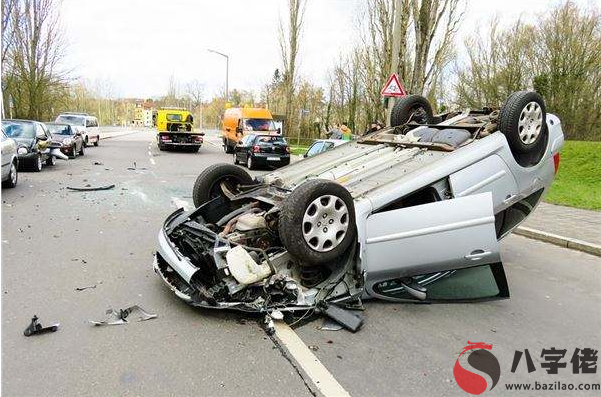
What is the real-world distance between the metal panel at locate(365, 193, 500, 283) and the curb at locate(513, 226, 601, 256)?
3.61 m

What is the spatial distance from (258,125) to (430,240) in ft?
73.4

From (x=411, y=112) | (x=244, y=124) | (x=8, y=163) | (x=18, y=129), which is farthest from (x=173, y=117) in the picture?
(x=411, y=112)

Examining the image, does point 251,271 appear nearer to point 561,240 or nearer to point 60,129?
point 561,240

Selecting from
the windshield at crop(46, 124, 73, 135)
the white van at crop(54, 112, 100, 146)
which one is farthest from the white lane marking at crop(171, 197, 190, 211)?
the white van at crop(54, 112, 100, 146)

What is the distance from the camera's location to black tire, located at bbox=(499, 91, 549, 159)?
469cm

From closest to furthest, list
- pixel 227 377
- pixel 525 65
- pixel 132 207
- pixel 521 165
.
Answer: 1. pixel 227 377
2. pixel 521 165
3. pixel 132 207
4. pixel 525 65

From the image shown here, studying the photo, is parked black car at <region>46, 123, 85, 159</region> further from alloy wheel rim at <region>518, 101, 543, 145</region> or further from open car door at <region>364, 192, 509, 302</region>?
alloy wheel rim at <region>518, 101, 543, 145</region>

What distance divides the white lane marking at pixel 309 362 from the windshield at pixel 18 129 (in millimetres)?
12498

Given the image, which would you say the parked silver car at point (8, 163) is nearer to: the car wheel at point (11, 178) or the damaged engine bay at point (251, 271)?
the car wheel at point (11, 178)

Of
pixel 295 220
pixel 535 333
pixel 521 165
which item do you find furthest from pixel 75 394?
pixel 521 165

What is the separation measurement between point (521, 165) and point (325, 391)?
3.19 metres

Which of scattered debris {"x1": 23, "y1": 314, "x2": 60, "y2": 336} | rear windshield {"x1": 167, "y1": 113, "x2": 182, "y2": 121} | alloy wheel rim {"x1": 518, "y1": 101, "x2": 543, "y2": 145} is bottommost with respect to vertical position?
scattered debris {"x1": 23, "y1": 314, "x2": 60, "y2": 336}

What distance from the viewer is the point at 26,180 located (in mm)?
12359

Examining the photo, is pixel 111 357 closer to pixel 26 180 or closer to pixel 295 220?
pixel 295 220
